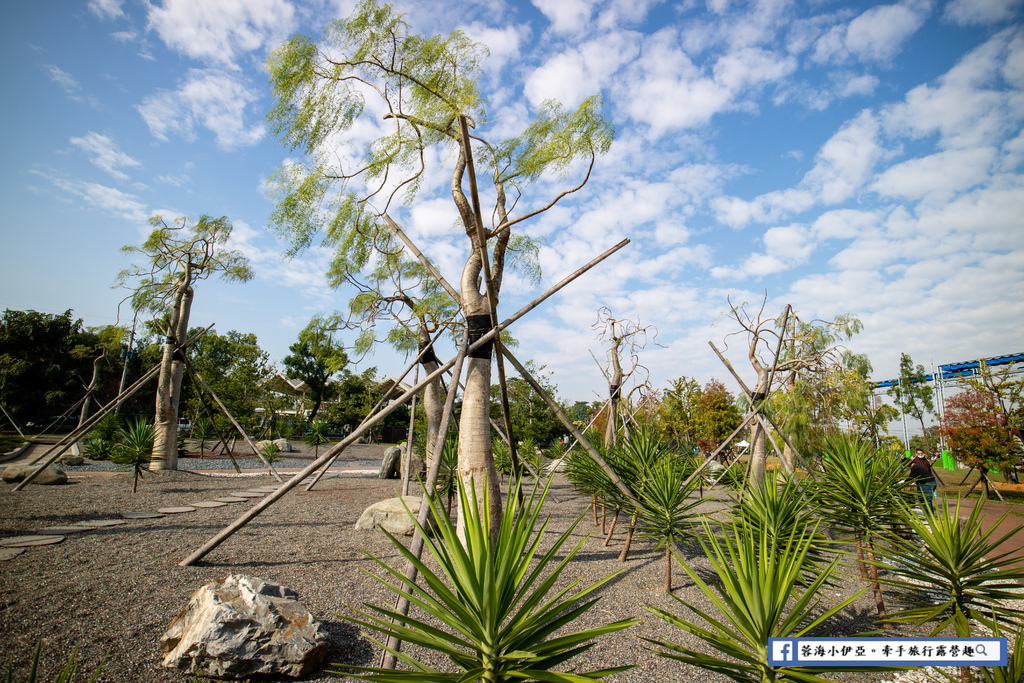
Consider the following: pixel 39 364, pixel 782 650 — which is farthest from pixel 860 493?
pixel 39 364

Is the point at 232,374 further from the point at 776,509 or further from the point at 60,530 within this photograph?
the point at 776,509

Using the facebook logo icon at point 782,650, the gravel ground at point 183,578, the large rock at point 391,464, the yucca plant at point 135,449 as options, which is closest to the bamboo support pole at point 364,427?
the gravel ground at point 183,578

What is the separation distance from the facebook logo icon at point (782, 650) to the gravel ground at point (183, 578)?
186 cm

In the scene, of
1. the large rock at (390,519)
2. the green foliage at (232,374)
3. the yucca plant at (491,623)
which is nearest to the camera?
the yucca plant at (491,623)

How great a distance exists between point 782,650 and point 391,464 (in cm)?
1219

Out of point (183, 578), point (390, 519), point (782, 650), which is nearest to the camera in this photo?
point (782, 650)

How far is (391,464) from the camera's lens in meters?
12.9

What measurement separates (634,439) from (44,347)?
3193 cm

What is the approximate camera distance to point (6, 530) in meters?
5.09

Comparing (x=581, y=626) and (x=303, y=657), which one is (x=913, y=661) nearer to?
(x=581, y=626)

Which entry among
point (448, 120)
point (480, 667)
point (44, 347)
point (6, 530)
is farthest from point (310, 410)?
point (480, 667)

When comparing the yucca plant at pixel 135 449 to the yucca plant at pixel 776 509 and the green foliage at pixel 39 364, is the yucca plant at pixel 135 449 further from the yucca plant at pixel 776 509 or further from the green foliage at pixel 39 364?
the green foliage at pixel 39 364

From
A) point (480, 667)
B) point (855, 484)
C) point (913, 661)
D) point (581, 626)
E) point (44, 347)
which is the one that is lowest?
point (581, 626)

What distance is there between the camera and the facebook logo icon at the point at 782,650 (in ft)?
5.84
